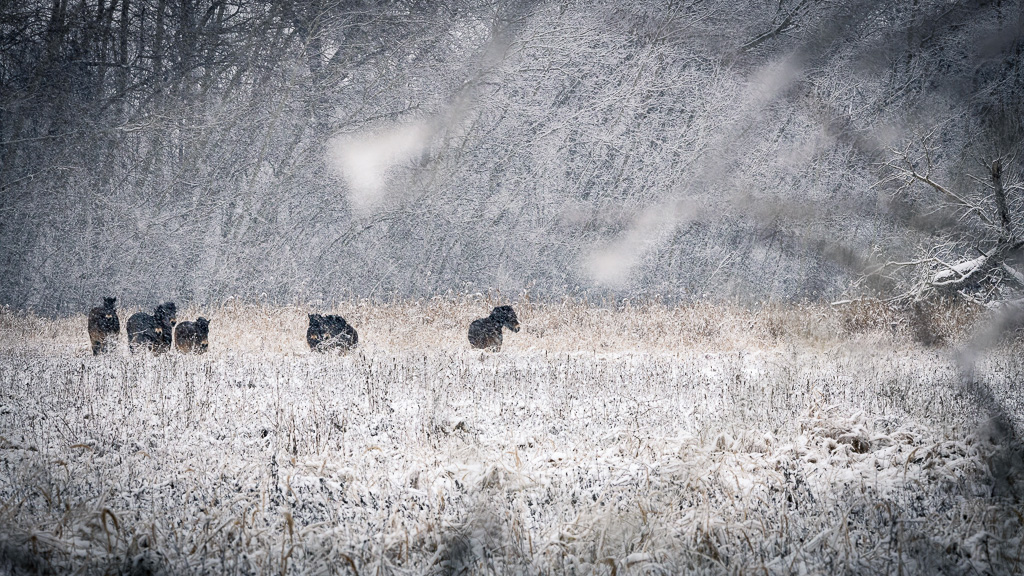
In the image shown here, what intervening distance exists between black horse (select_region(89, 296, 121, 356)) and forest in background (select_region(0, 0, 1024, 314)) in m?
6.49

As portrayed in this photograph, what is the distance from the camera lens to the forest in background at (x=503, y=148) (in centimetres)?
1555

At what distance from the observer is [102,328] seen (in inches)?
343

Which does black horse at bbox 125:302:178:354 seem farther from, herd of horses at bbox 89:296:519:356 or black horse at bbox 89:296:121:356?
black horse at bbox 89:296:121:356

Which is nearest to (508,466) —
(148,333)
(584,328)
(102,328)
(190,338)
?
(190,338)

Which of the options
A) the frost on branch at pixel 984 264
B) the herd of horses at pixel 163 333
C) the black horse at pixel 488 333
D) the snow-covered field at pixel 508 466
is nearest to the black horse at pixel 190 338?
the herd of horses at pixel 163 333

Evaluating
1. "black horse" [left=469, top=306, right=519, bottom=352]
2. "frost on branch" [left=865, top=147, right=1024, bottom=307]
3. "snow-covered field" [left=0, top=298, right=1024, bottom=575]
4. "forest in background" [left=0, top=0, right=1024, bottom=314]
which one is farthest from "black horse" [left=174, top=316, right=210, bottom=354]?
"frost on branch" [left=865, top=147, right=1024, bottom=307]

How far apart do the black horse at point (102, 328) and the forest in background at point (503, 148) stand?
6488mm

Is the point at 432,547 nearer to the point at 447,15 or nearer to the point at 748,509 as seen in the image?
the point at 748,509

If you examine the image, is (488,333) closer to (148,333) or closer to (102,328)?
(148,333)

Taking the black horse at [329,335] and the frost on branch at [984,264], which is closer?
the black horse at [329,335]

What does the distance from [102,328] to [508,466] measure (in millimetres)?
6733

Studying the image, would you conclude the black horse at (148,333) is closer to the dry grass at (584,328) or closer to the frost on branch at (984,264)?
the dry grass at (584,328)

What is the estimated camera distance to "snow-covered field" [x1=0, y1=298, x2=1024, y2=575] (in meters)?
3.33

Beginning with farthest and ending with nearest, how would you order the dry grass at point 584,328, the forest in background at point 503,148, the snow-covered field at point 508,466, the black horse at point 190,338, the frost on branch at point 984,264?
1. the forest in background at point 503,148
2. the dry grass at point 584,328
3. the black horse at point 190,338
4. the frost on branch at point 984,264
5. the snow-covered field at point 508,466
